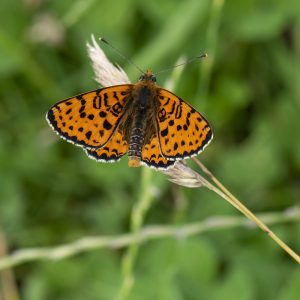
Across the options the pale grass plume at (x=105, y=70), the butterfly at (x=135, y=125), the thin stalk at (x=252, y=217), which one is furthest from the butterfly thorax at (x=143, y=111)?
the thin stalk at (x=252, y=217)

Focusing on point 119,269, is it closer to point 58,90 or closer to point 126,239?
point 126,239

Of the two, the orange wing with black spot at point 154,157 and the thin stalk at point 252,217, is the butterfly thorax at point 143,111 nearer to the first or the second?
the orange wing with black spot at point 154,157

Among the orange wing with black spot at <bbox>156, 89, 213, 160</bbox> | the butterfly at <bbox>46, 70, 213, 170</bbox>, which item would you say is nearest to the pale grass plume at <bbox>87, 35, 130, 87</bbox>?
the butterfly at <bbox>46, 70, 213, 170</bbox>

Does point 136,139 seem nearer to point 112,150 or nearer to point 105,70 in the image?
point 112,150

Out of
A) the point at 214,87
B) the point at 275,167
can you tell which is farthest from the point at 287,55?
the point at 275,167

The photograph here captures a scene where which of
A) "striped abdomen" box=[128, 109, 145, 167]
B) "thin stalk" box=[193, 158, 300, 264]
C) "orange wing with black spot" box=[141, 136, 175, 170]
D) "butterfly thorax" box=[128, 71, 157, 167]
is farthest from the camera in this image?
"butterfly thorax" box=[128, 71, 157, 167]

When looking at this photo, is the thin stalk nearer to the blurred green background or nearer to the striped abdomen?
the striped abdomen
